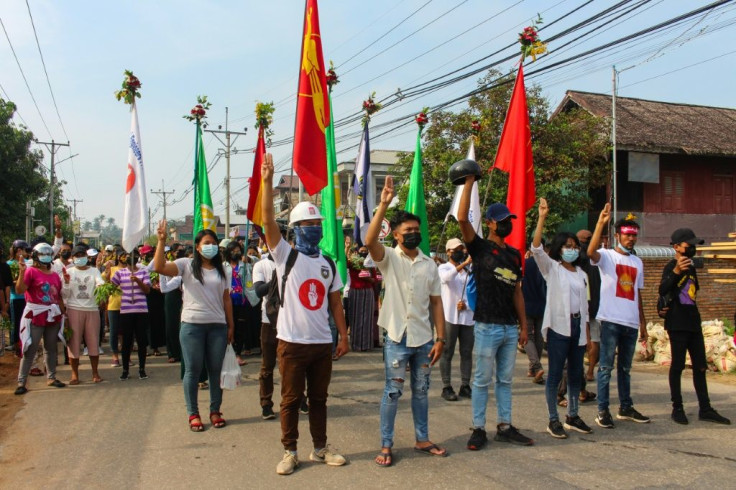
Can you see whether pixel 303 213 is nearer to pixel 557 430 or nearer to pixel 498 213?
pixel 498 213

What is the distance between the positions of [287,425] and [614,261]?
3.67 m

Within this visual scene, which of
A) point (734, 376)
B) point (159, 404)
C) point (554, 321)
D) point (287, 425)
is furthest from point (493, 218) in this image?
point (734, 376)

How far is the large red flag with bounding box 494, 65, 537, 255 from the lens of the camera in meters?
6.81

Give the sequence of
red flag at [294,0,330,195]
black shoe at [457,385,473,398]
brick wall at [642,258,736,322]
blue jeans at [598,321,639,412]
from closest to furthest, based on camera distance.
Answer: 1. blue jeans at [598,321,639,412]
2. red flag at [294,0,330,195]
3. black shoe at [457,385,473,398]
4. brick wall at [642,258,736,322]

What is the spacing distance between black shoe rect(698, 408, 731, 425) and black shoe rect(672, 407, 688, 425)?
215mm

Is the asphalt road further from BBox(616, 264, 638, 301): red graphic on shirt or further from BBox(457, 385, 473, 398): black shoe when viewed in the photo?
BBox(616, 264, 638, 301): red graphic on shirt

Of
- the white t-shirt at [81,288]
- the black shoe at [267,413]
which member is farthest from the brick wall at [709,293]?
the white t-shirt at [81,288]

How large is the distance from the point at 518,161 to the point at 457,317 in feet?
6.66

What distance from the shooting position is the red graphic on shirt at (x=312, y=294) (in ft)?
16.0

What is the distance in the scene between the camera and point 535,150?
1797 cm

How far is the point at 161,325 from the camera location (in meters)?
11.7

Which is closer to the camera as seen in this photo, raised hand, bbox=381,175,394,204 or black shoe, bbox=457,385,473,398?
raised hand, bbox=381,175,394,204

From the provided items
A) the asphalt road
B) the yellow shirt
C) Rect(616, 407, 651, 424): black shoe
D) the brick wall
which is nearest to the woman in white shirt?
the asphalt road

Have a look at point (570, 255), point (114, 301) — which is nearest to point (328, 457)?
point (570, 255)
